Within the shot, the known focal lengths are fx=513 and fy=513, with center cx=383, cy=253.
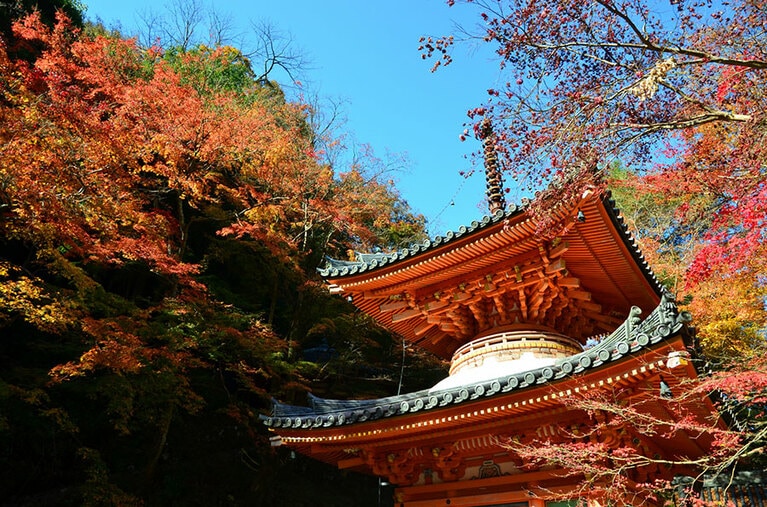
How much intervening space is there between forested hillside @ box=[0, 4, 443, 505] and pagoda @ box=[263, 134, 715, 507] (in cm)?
412

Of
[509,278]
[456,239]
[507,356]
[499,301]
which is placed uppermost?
[456,239]

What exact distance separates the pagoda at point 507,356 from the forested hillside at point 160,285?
412 cm

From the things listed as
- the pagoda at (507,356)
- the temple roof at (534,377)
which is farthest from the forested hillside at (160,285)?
the pagoda at (507,356)

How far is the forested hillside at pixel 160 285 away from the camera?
8.52 meters

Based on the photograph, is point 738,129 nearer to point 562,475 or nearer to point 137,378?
point 562,475

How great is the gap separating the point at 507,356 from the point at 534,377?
1.71 m

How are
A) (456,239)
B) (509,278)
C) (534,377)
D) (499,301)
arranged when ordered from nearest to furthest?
1. (534,377)
2. (456,239)
3. (509,278)
4. (499,301)

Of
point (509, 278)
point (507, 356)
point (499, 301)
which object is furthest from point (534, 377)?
point (499, 301)

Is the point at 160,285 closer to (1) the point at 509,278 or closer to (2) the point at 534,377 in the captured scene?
(1) the point at 509,278

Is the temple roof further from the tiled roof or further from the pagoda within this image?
the tiled roof

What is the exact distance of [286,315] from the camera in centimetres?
1470

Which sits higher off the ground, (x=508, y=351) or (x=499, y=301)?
(x=499, y=301)

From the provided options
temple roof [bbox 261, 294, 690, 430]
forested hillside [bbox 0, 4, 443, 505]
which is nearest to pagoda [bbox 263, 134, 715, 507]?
temple roof [bbox 261, 294, 690, 430]

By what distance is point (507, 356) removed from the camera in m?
6.71
